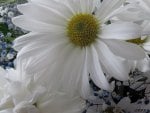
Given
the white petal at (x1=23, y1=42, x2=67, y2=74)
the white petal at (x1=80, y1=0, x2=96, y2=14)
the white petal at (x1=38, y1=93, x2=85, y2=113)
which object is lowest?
the white petal at (x1=38, y1=93, x2=85, y2=113)

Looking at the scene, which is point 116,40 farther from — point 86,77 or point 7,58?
point 7,58

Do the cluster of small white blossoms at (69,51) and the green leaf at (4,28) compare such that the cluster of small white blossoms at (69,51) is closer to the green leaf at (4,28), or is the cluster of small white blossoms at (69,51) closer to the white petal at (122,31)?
the white petal at (122,31)

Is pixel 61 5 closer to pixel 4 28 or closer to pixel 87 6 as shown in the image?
pixel 87 6

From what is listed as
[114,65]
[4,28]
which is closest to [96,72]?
[114,65]

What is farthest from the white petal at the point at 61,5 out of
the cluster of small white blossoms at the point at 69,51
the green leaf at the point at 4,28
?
the green leaf at the point at 4,28

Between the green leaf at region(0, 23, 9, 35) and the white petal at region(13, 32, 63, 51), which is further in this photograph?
the green leaf at region(0, 23, 9, 35)

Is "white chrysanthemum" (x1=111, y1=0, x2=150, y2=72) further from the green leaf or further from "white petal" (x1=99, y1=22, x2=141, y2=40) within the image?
the green leaf

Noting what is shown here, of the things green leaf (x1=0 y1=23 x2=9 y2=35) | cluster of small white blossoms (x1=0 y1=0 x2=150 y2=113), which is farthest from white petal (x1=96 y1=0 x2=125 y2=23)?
green leaf (x1=0 y1=23 x2=9 y2=35)
